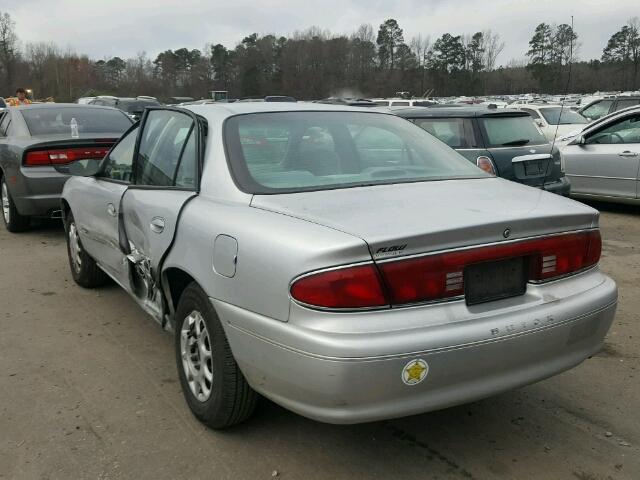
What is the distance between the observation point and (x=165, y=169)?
11.7 feet

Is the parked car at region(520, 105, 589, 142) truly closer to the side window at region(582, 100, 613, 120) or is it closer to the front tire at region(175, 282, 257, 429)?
the side window at region(582, 100, 613, 120)

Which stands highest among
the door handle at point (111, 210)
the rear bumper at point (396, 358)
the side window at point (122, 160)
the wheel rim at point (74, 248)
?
the side window at point (122, 160)

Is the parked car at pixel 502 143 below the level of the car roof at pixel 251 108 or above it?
below

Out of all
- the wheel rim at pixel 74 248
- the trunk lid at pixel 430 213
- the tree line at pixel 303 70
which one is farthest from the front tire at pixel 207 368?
the tree line at pixel 303 70

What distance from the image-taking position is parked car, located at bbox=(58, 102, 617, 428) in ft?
7.43

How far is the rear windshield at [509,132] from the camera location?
7.27 meters

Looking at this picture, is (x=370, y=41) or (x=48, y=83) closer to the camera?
(x=370, y=41)

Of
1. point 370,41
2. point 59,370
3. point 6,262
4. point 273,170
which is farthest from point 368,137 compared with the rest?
point 370,41

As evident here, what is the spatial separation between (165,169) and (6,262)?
367 centimetres

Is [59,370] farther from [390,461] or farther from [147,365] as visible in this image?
[390,461]

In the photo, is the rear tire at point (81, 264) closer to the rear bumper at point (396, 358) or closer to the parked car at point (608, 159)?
the rear bumper at point (396, 358)

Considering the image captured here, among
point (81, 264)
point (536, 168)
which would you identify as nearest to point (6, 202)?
point (81, 264)

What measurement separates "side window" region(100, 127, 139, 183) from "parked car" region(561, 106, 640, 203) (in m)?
6.83

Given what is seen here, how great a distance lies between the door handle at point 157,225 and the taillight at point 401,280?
1236mm
